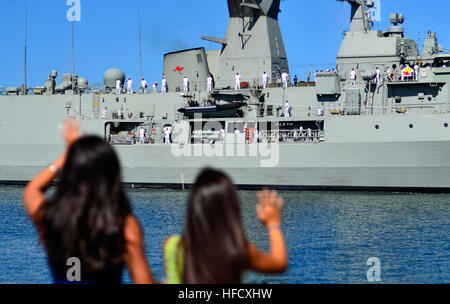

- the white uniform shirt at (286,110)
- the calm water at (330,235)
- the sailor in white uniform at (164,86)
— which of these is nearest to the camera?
the calm water at (330,235)

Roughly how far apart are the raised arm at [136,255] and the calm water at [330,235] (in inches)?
187

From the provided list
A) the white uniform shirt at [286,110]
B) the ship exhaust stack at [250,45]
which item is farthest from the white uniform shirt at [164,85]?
the white uniform shirt at [286,110]

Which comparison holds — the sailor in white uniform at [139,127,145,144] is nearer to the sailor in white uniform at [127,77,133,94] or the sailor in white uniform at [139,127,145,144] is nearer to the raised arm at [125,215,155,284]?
the sailor in white uniform at [127,77,133,94]

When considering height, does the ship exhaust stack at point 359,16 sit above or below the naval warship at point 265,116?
above

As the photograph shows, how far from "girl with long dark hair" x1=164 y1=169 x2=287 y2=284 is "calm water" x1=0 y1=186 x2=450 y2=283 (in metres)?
4.82

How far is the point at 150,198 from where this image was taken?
22.2 metres

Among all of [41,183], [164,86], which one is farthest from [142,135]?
[41,183]

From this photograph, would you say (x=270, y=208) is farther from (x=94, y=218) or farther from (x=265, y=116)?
(x=265, y=116)

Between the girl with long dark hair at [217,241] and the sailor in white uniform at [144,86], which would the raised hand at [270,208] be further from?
the sailor in white uniform at [144,86]

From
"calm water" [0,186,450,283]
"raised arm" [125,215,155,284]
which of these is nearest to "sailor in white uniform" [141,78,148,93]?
"calm water" [0,186,450,283]

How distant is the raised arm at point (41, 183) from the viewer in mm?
2828

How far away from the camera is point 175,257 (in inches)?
108

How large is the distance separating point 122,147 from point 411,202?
11522mm

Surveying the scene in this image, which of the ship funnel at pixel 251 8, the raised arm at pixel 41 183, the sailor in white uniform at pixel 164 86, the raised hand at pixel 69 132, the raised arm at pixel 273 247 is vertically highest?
the ship funnel at pixel 251 8
